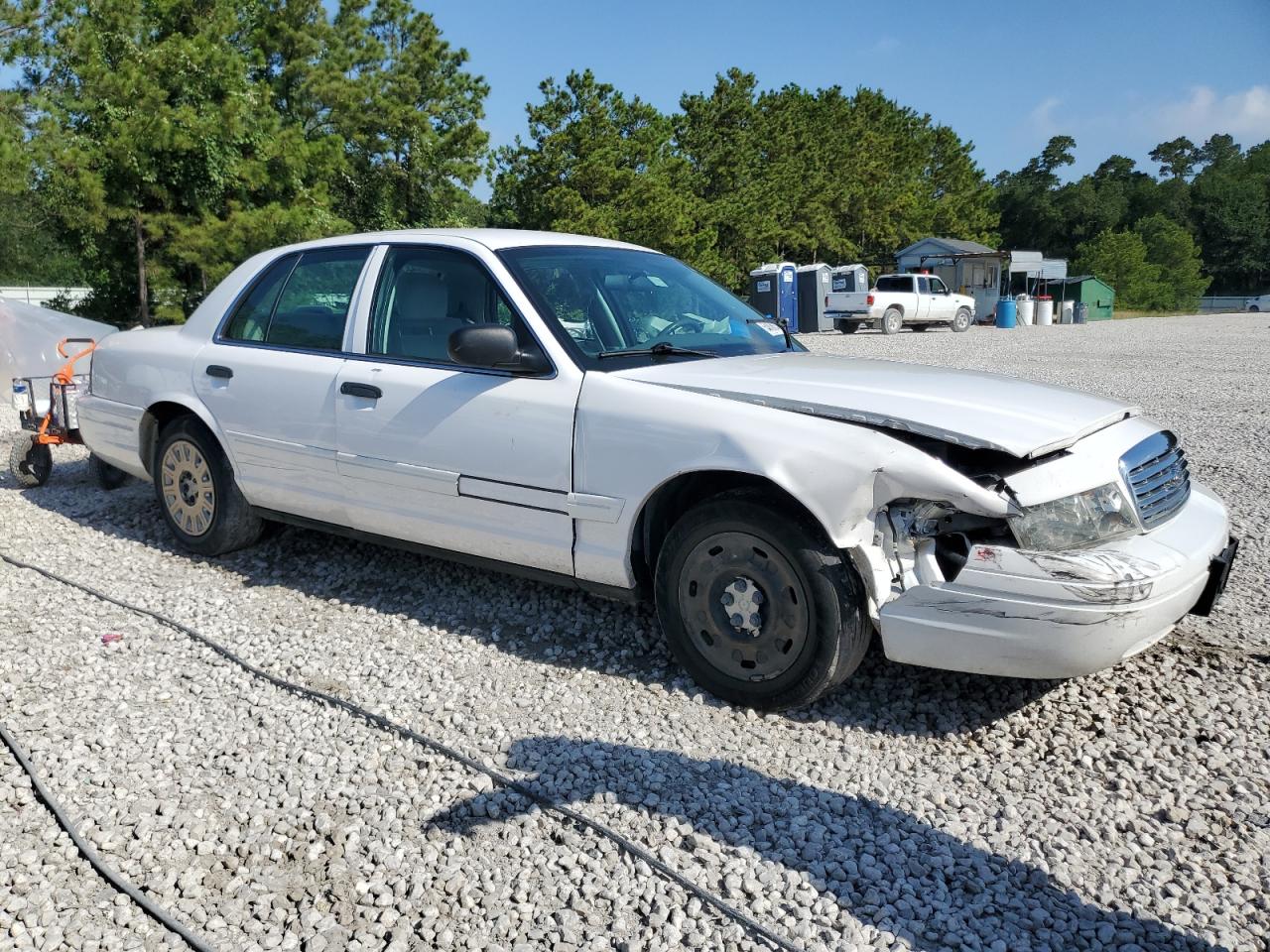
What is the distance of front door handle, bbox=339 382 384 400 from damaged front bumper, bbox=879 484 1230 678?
2.42 metres

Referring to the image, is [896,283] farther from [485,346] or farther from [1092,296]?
[485,346]

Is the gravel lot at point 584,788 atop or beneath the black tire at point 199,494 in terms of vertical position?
beneath

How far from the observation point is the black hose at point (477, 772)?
250cm

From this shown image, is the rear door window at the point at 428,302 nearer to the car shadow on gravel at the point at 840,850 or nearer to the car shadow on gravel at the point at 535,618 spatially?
the car shadow on gravel at the point at 535,618

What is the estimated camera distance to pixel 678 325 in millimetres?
4445

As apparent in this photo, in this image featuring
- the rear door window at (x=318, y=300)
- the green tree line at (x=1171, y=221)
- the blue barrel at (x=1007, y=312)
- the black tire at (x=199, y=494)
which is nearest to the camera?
the rear door window at (x=318, y=300)

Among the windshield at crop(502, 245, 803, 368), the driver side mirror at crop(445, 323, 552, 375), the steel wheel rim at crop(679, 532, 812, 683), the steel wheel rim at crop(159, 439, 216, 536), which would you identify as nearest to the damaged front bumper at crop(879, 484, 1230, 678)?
the steel wheel rim at crop(679, 532, 812, 683)

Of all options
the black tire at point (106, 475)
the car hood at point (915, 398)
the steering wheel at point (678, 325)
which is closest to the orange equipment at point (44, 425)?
the black tire at point (106, 475)

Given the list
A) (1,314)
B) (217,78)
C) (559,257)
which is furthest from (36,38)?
(559,257)

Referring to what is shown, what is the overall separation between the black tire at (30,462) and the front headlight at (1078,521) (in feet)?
23.5

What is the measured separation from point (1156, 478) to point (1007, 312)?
39.5 metres

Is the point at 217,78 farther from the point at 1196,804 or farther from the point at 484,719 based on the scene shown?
the point at 1196,804

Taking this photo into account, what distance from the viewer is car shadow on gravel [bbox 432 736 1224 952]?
8.13 feet

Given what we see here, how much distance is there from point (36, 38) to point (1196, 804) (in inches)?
1099
